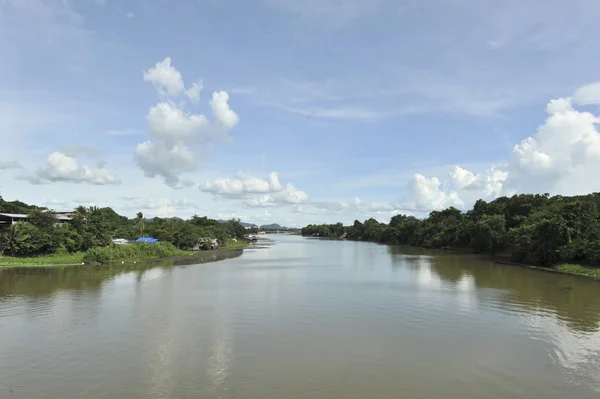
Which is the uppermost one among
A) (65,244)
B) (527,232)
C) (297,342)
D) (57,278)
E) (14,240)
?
(527,232)

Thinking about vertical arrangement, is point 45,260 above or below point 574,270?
below

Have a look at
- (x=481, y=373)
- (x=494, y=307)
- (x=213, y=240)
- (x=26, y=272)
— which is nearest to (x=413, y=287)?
(x=494, y=307)

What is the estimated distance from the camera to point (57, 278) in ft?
102

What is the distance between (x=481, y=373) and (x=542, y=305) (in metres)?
12.5

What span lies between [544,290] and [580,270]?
11.4m

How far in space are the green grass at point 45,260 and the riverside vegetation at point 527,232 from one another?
151 feet

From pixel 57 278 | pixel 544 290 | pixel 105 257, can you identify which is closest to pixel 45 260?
pixel 105 257

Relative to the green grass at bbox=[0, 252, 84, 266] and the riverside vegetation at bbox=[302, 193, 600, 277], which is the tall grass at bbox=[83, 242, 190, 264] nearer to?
the green grass at bbox=[0, 252, 84, 266]

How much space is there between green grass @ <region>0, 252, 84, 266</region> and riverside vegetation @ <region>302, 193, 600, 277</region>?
46.2 m

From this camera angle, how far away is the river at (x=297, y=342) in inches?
423

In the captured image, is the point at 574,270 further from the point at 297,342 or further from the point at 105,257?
the point at 105,257

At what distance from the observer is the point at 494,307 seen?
69.1ft

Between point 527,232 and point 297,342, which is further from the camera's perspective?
point 527,232

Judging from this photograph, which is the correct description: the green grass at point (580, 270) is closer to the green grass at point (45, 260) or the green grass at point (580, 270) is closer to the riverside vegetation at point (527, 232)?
the riverside vegetation at point (527, 232)
